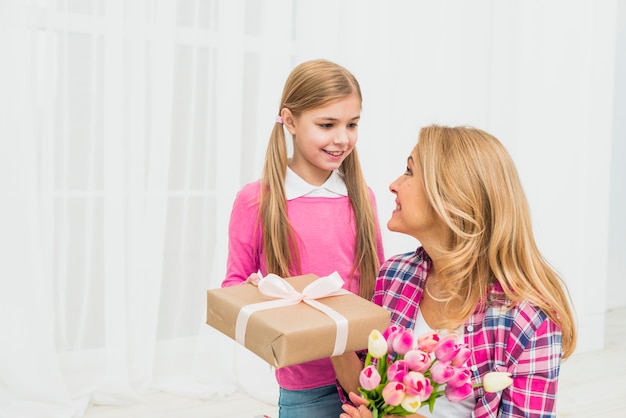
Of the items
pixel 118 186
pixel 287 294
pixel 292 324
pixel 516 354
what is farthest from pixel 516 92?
pixel 292 324

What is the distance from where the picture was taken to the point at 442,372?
96 cm

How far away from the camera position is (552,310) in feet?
4.19

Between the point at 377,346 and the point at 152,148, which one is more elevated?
the point at 152,148

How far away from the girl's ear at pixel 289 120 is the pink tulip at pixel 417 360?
0.77 m

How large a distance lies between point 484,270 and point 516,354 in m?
0.18

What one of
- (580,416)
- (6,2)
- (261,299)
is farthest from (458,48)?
(261,299)

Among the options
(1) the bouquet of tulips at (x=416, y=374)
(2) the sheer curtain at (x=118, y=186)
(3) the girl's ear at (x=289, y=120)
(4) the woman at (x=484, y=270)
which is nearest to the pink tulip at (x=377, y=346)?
(1) the bouquet of tulips at (x=416, y=374)

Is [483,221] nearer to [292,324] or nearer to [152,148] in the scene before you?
[292,324]

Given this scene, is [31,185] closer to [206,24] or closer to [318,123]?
[206,24]

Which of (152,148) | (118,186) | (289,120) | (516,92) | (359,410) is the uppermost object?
(516,92)

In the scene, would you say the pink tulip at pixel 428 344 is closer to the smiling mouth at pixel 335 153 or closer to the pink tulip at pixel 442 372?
the pink tulip at pixel 442 372

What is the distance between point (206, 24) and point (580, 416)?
199 centimetres

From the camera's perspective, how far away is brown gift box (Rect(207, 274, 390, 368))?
1055 mm

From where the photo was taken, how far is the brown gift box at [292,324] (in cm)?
105
